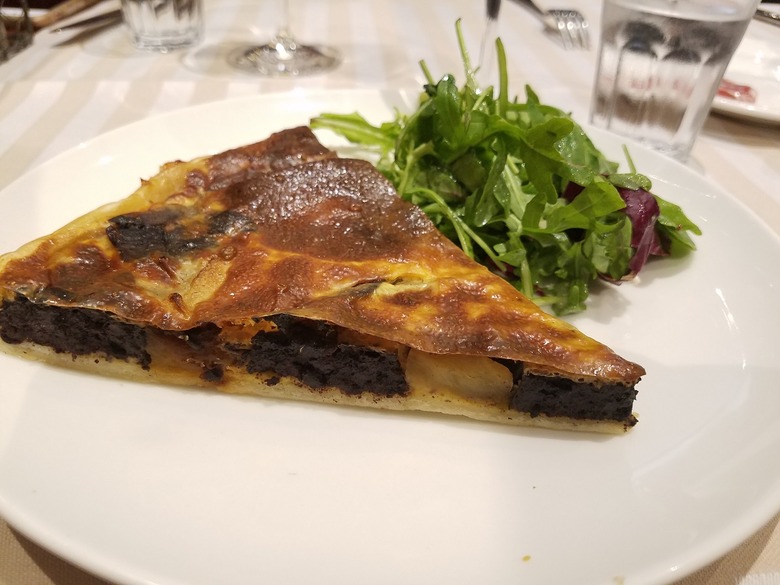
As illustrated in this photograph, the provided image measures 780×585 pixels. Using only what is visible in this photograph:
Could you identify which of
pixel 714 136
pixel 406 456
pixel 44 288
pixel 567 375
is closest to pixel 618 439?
pixel 567 375

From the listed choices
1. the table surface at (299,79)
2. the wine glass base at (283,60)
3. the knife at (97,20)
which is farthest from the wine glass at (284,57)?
the knife at (97,20)

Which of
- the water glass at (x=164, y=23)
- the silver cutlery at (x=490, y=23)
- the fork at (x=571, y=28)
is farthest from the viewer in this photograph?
the fork at (x=571, y=28)

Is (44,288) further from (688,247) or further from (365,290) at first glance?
(688,247)

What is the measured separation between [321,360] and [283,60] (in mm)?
3203

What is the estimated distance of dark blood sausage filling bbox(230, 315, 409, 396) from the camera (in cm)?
199

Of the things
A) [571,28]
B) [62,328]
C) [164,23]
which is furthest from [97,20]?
[62,328]

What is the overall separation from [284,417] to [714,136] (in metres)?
3.15

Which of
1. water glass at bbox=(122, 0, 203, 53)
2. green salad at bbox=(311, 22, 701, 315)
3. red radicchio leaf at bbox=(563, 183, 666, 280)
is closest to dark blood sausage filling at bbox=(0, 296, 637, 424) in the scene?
green salad at bbox=(311, 22, 701, 315)

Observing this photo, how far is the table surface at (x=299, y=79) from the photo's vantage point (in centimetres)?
336

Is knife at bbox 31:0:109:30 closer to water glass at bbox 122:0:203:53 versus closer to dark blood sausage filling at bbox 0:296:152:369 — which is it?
water glass at bbox 122:0:203:53

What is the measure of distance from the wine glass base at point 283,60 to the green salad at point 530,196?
1.89 metres

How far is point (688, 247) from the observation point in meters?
2.44

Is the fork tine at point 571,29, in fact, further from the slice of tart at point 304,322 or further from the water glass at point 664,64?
the slice of tart at point 304,322

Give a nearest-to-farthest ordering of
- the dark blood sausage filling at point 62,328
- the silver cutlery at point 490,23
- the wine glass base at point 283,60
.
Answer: the dark blood sausage filling at point 62,328
the silver cutlery at point 490,23
the wine glass base at point 283,60
